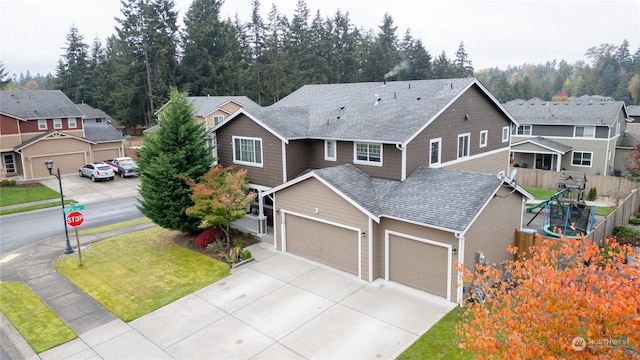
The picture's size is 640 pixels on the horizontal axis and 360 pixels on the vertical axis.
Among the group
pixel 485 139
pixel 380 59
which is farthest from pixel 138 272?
pixel 380 59

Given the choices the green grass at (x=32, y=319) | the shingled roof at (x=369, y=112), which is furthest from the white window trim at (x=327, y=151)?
the green grass at (x=32, y=319)

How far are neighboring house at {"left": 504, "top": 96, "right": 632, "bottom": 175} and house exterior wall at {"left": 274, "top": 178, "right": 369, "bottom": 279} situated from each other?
27486 mm

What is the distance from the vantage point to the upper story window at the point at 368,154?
1864cm

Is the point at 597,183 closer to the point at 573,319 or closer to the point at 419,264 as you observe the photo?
the point at 419,264

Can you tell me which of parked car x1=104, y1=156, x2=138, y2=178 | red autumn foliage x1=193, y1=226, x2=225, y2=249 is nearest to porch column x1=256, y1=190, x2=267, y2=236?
red autumn foliage x1=193, y1=226, x2=225, y2=249

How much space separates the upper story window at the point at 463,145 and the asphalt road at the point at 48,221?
2003cm

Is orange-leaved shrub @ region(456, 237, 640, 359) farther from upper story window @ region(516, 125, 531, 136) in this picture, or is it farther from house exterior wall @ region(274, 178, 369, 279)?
upper story window @ region(516, 125, 531, 136)

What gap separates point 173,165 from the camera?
1984 centimetres

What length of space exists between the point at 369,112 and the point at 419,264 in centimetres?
924

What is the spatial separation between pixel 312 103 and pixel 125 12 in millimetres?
47588

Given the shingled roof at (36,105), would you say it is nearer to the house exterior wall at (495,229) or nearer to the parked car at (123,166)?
the parked car at (123,166)

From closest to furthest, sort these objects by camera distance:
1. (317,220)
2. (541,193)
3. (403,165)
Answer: (317,220)
(403,165)
(541,193)

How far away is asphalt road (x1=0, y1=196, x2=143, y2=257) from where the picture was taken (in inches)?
886

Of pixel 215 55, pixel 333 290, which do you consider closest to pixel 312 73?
pixel 215 55
